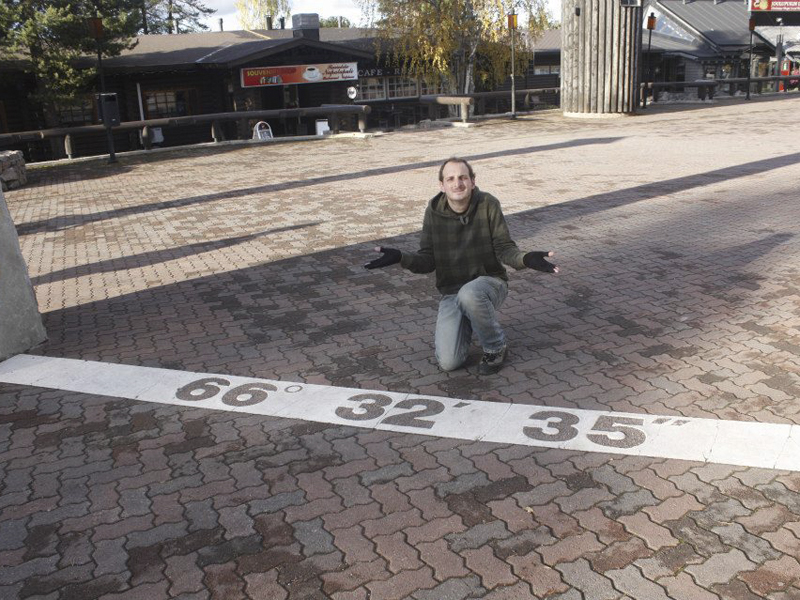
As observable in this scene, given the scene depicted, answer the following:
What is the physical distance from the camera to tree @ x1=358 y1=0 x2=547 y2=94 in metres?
28.9

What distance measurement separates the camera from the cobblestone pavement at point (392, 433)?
11.4 ft

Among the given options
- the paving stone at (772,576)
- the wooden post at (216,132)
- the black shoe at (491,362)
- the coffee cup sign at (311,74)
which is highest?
the coffee cup sign at (311,74)

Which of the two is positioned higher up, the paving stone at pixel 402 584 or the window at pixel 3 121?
the window at pixel 3 121

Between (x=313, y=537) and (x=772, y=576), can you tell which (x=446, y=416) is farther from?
(x=772, y=576)

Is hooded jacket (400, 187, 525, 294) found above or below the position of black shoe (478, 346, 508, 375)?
above

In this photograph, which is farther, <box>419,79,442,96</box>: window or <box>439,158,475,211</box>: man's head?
<box>419,79,442,96</box>: window

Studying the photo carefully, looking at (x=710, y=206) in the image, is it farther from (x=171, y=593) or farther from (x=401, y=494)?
(x=171, y=593)

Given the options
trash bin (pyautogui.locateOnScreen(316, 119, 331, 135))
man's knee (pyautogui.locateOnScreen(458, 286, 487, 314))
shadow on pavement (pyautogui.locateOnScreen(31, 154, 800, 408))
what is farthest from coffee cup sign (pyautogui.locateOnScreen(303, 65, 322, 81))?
man's knee (pyautogui.locateOnScreen(458, 286, 487, 314))

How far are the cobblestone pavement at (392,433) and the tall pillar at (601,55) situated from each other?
1326 cm

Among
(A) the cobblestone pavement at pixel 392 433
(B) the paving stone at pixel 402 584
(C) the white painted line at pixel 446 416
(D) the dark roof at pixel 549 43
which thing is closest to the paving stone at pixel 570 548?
(A) the cobblestone pavement at pixel 392 433

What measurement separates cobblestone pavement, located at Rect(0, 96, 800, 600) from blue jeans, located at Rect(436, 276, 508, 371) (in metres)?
0.19

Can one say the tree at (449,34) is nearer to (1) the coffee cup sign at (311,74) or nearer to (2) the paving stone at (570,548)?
(1) the coffee cup sign at (311,74)

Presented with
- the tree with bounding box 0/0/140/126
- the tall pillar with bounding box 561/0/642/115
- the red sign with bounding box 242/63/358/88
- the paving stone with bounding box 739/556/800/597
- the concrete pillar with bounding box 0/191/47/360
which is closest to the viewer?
the paving stone with bounding box 739/556/800/597

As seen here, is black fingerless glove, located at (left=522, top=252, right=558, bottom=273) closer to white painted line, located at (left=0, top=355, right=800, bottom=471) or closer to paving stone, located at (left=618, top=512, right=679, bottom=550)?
white painted line, located at (left=0, top=355, right=800, bottom=471)
